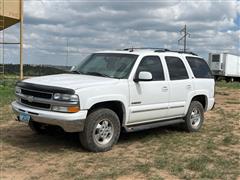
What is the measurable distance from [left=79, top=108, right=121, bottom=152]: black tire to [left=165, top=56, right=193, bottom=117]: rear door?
174cm

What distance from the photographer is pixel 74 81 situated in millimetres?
7609

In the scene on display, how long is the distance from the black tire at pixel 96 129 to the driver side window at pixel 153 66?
1210 millimetres

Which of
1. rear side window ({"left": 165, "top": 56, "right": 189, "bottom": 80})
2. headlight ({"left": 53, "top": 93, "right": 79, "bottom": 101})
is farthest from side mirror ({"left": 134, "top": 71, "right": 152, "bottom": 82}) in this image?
headlight ({"left": 53, "top": 93, "right": 79, "bottom": 101})

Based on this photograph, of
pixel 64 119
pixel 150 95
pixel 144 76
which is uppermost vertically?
pixel 144 76

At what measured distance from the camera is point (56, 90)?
23.6ft

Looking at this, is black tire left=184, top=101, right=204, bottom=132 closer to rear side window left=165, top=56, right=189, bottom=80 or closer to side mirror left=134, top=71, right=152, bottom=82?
rear side window left=165, top=56, right=189, bottom=80

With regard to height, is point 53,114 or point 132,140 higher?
point 53,114

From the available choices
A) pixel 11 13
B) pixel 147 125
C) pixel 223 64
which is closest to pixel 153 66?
pixel 147 125

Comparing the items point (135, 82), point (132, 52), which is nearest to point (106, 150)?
point (135, 82)

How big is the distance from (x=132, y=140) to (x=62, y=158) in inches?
83.0

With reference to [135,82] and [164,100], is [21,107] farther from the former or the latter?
[164,100]

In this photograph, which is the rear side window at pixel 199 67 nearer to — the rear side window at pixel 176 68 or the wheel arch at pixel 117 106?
the rear side window at pixel 176 68

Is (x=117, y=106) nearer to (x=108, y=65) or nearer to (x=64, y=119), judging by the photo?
(x=108, y=65)

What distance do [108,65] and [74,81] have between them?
1153 mm
